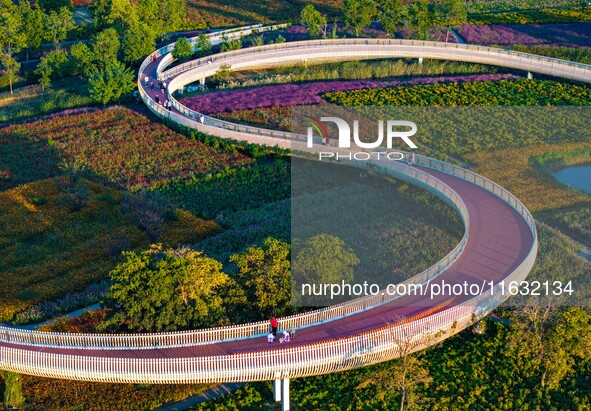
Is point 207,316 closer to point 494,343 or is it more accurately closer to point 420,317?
point 420,317

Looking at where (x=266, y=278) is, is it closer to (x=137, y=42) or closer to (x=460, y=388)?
(x=460, y=388)

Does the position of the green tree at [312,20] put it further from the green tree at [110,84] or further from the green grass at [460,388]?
the green grass at [460,388]

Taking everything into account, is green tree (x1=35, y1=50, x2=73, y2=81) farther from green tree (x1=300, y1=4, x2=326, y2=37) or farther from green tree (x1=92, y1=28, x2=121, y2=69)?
green tree (x1=300, y1=4, x2=326, y2=37)

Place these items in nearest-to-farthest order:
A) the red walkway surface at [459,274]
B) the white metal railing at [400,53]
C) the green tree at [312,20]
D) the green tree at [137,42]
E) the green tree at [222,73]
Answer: the red walkway surface at [459,274]
the white metal railing at [400,53]
the green tree at [222,73]
the green tree at [137,42]
the green tree at [312,20]

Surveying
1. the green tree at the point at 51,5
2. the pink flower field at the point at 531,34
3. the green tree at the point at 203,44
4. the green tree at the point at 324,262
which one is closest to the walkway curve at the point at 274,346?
the green tree at the point at 324,262

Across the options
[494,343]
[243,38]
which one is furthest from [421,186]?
[243,38]

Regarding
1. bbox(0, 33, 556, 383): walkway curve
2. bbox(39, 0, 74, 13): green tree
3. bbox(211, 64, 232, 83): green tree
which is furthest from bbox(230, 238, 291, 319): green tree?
bbox(39, 0, 74, 13): green tree
